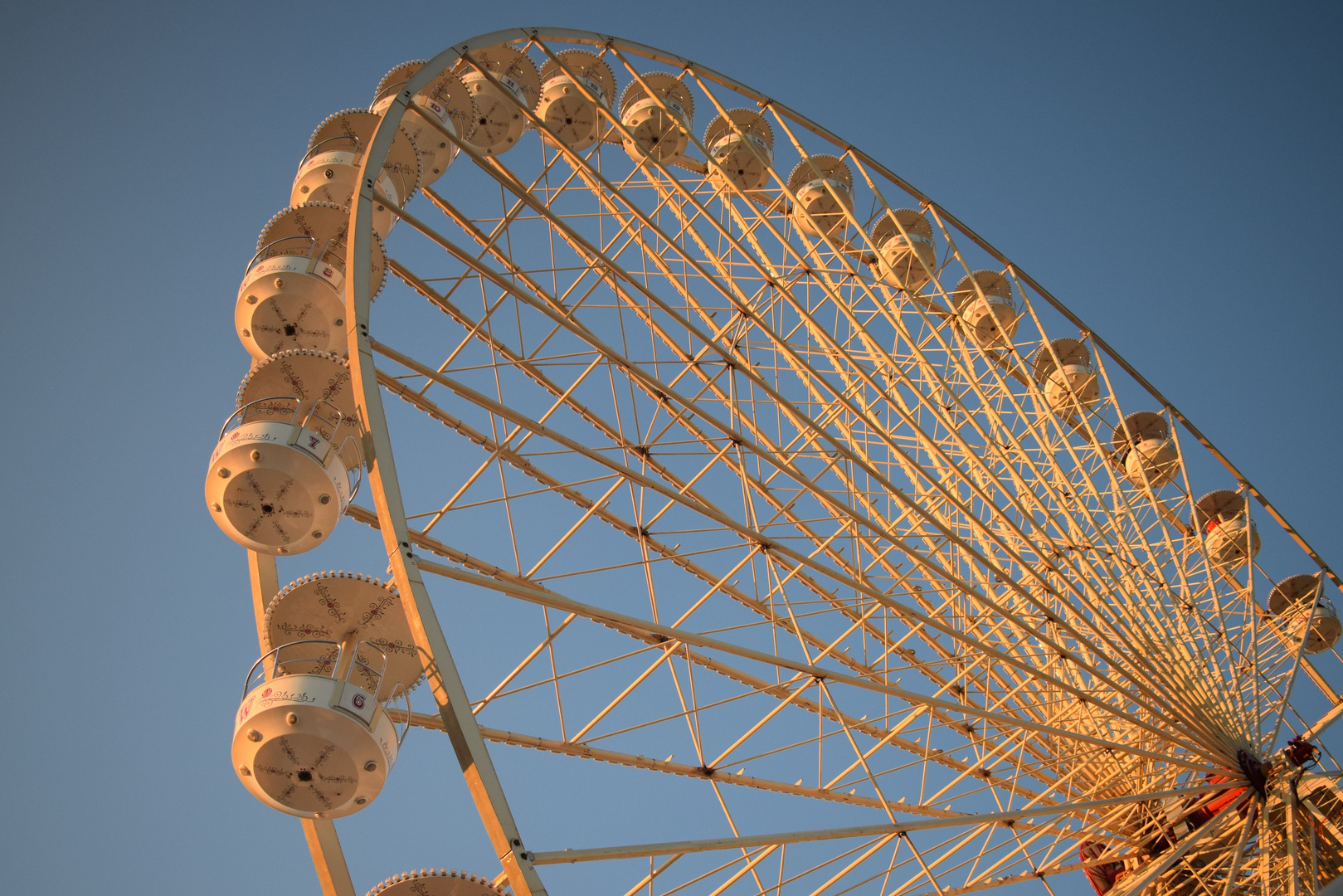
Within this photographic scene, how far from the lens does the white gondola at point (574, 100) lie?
1780cm

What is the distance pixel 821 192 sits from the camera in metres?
21.7

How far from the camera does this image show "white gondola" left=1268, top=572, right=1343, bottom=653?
2619cm

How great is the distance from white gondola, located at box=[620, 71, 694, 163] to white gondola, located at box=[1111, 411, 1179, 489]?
15840 mm

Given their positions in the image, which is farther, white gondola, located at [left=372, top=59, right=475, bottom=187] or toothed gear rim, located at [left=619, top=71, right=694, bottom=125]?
toothed gear rim, located at [left=619, top=71, right=694, bottom=125]

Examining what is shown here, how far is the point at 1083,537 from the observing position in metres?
17.1

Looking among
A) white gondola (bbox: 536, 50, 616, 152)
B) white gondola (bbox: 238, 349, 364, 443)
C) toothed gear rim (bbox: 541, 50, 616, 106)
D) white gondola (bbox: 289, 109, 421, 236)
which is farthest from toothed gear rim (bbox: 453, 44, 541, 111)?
white gondola (bbox: 238, 349, 364, 443)

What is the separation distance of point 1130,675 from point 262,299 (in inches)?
583

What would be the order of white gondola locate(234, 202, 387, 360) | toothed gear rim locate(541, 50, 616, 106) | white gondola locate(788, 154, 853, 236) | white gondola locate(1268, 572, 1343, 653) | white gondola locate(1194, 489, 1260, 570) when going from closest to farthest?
white gondola locate(234, 202, 387, 360) → toothed gear rim locate(541, 50, 616, 106) → white gondola locate(788, 154, 853, 236) → white gondola locate(1268, 572, 1343, 653) → white gondola locate(1194, 489, 1260, 570)

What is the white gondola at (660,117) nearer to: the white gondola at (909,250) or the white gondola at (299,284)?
the white gondola at (909,250)

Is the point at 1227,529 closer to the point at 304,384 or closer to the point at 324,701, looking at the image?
the point at 304,384

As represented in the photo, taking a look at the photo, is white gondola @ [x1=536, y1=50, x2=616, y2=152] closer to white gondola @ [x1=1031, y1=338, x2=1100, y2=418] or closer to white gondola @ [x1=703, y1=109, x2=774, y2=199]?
white gondola @ [x1=703, y1=109, x2=774, y2=199]

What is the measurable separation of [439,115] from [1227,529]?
2500cm

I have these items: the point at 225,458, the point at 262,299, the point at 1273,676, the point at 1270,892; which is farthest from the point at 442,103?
Answer: the point at 1273,676

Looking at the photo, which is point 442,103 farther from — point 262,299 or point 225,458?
point 225,458
